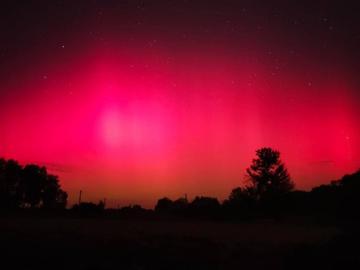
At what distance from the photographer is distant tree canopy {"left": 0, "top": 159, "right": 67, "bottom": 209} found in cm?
7425

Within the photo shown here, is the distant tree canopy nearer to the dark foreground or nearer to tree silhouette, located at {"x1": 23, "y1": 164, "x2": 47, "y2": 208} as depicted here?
tree silhouette, located at {"x1": 23, "y1": 164, "x2": 47, "y2": 208}

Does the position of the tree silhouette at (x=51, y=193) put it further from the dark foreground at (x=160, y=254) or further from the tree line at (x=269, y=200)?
the dark foreground at (x=160, y=254)

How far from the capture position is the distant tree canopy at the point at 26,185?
74.2 metres

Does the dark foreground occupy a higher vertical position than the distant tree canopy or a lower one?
lower

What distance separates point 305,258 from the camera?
15.6 meters

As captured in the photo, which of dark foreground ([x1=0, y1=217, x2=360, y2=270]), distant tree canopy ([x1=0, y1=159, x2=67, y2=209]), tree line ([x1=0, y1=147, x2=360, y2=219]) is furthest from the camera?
distant tree canopy ([x1=0, y1=159, x2=67, y2=209])

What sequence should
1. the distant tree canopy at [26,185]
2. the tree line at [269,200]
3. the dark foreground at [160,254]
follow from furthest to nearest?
the distant tree canopy at [26,185], the tree line at [269,200], the dark foreground at [160,254]

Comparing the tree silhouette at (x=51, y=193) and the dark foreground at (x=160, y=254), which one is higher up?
the tree silhouette at (x=51, y=193)

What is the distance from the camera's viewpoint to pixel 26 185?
76375 mm

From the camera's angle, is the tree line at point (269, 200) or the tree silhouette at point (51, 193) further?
the tree silhouette at point (51, 193)

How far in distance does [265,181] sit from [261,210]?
3.96 meters

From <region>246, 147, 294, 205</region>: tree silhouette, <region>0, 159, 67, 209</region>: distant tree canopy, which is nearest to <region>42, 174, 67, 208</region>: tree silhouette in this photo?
<region>0, 159, 67, 209</region>: distant tree canopy

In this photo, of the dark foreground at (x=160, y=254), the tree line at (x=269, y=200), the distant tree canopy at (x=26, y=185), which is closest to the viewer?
the dark foreground at (x=160, y=254)

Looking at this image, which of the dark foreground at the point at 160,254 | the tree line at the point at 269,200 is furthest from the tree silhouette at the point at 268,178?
the dark foreground at the point at 160,254
